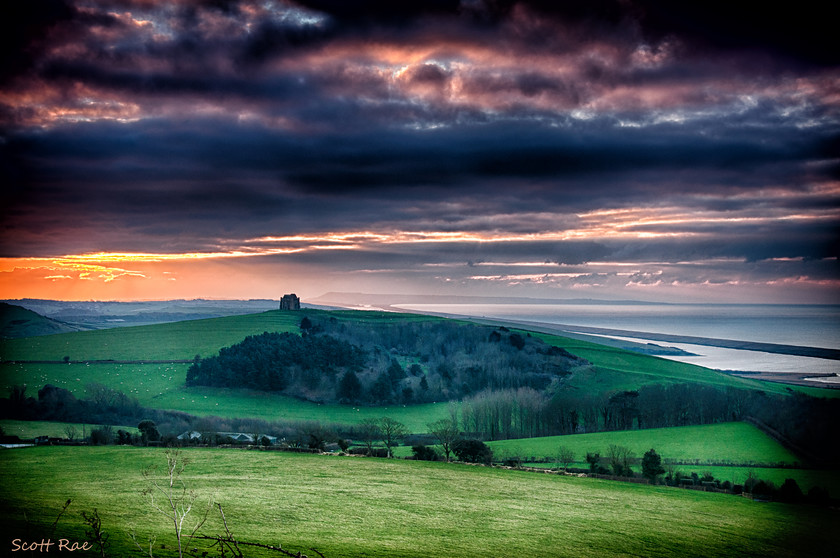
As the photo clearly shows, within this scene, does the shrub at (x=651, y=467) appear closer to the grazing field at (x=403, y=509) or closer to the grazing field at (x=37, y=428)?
the grazing field at (x=403, y=509)

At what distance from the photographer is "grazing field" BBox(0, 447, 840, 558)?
26516mm

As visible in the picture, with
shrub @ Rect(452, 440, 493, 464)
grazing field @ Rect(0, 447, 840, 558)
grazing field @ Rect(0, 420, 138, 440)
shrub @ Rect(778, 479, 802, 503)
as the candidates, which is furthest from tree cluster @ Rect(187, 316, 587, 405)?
shrub @ Rect(778, 479, 802, 503)

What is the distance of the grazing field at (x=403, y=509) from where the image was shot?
2652 centimetres

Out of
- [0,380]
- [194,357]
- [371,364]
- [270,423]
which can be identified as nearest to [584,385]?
[371,364]

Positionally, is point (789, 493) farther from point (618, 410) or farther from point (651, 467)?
point (618, 410)

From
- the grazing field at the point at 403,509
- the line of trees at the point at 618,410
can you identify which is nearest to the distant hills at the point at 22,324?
the grazing field at the point at 403,509

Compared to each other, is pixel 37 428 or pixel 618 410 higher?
pixel 37 428

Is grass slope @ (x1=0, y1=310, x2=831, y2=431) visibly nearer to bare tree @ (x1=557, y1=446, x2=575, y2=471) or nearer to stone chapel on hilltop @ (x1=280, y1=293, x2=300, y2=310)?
stone chapel on hilltop @ (x1=280, y1=293, x2=300, y2=310)

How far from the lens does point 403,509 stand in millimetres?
35281

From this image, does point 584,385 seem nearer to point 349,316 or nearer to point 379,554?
point 349,316

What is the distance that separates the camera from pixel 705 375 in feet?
394

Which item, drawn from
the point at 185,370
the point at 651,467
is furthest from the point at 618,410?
the point at 185,370

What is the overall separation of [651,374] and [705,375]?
10432 millimetres

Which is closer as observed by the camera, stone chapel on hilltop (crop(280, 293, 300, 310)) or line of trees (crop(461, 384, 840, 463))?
line of trees (crop(461, 384, 840, 463))
